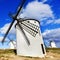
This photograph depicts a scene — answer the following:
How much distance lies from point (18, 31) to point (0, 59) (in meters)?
7.77

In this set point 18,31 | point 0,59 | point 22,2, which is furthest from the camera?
point 18,31

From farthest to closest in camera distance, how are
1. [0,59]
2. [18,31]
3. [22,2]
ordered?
[18,31] → [22,2] → [0,59]

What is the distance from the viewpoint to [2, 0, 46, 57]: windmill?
1295 inches

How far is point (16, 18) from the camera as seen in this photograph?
35.5 meters

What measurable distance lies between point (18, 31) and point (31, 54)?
508 cm

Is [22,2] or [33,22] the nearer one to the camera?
[22,2]

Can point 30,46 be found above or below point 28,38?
below

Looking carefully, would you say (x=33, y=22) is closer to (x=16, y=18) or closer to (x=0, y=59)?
(x=16, y=18)

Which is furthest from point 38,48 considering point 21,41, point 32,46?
point 21,41

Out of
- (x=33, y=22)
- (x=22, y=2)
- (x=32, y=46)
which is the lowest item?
(x=32, y=46)

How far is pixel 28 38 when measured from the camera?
3350cm

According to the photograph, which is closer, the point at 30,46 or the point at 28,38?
the point at 30,46

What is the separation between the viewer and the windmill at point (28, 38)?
1295 inches

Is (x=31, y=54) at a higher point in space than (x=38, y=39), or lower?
lower
